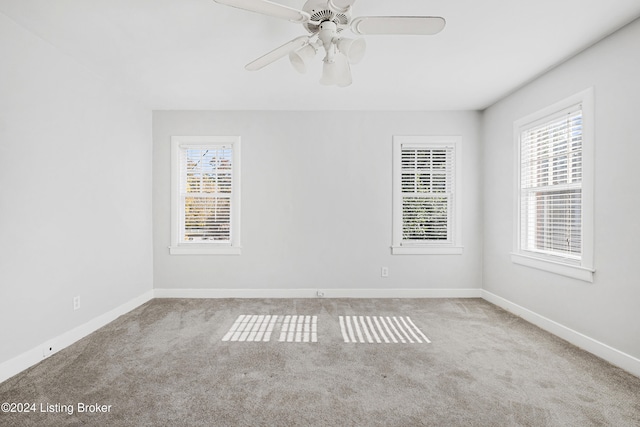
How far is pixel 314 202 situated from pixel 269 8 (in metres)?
2.87

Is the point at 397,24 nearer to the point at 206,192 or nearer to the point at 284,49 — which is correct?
the point at 284,49

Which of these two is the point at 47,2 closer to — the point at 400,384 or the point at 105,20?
the point at 105,20

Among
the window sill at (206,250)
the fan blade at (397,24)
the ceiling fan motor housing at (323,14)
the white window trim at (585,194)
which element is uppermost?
the ceiling fan motor housing at (323,14)

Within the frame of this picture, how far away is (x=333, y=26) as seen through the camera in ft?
6.05

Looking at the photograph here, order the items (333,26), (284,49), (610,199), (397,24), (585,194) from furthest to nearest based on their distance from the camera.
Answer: (585,194) < (610,199) < (284,49) < (333,26) < (397,24)

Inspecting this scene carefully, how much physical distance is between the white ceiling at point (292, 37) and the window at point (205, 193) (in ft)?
2.29

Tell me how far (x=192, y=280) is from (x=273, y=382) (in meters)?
2.59

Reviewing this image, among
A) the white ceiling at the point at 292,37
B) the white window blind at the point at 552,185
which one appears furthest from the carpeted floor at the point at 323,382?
the white ceiling at the point at 292,37

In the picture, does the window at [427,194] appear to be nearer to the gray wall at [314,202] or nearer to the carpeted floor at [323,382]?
the gray wall at [314,202]

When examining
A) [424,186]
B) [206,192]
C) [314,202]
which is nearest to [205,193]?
[206,192]

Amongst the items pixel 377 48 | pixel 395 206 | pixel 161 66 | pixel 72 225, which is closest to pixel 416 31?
pixel 377 48

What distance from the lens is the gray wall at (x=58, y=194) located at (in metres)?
2.31

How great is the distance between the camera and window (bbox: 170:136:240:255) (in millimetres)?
4324

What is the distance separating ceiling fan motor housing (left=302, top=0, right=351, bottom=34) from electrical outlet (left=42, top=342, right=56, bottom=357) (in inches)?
127
